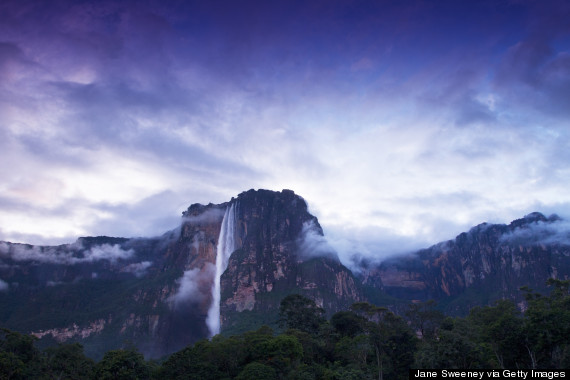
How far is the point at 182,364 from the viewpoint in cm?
4622

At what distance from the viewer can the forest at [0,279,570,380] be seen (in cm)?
4091

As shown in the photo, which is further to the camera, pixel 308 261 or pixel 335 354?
pixel 308 261

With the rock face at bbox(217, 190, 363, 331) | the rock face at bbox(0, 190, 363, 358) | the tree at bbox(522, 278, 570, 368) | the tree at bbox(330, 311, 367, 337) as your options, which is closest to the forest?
the tree at bbox(522, 278, 570, 368)

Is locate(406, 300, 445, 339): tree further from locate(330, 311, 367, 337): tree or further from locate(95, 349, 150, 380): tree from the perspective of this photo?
locate(95, 349, 150, 380): tree

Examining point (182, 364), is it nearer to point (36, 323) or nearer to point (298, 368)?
point (298, 368)

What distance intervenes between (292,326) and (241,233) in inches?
4349

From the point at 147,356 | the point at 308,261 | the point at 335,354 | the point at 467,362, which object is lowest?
the point at 147,356

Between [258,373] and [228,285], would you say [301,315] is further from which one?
[228,285]

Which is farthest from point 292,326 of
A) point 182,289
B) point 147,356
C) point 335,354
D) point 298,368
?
point 182,289

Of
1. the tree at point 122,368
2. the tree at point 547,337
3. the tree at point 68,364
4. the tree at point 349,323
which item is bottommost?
the tree at point 68,364

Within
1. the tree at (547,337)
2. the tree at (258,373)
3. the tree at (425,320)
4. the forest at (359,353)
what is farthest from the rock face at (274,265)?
the tree at (547,337)

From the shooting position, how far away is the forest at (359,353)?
40.9 metres

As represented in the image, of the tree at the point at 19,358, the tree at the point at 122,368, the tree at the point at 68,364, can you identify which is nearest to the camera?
the tree at the point at 122,368

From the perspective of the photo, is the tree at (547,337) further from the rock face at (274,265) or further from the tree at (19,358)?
the rock face at (274,265)
